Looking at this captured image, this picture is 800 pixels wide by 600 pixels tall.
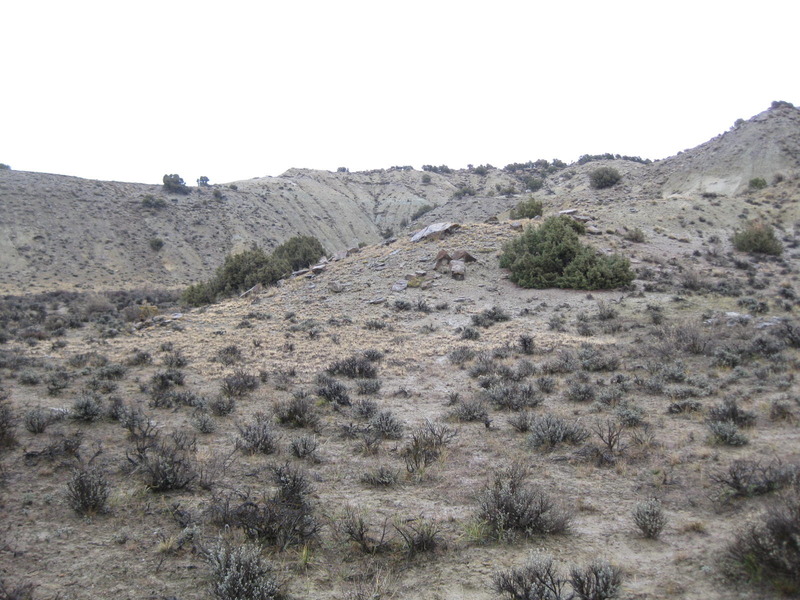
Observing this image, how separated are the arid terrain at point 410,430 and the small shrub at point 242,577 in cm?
9

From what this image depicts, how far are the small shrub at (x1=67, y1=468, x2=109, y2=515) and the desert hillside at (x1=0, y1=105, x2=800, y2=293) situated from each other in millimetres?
30832

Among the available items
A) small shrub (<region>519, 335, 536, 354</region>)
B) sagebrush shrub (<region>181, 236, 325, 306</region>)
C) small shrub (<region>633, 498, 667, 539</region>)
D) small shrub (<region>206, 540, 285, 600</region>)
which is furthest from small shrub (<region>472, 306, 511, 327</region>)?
sagebrush shrub (<region>181, 236, 325, 306</region>)

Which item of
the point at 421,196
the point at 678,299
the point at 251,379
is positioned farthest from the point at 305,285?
the point at 421,196

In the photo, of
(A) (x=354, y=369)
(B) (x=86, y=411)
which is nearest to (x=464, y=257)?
(A) (x=354, y=369)

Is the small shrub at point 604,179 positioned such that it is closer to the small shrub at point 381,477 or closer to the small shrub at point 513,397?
the small shrub at point 513,397

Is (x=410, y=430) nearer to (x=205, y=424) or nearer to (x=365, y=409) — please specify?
(x=365, y=409)

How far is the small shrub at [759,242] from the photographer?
27.5 meters

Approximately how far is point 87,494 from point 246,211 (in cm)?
6642

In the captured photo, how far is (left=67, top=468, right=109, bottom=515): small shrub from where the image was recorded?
16.8ft

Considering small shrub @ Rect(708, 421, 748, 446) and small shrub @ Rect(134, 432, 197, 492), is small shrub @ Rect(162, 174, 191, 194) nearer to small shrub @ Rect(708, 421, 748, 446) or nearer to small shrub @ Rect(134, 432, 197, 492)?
small shrub @ Rect(134, 432, 197, 492)

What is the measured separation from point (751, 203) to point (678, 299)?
84.7ft

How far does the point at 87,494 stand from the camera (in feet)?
17.0

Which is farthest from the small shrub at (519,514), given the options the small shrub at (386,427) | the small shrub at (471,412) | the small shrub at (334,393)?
the small shrub at (334,393)

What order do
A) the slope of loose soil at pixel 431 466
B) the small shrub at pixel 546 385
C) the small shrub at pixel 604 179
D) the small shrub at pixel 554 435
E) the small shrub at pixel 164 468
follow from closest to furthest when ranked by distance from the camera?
the slope of loose soil at pixel 431 466 < the small shrub at pixel 164 468 < the small shrub at pixel 554 435 < the small shrub at pixel 546 385 < the small shrub at pixel 604 179
